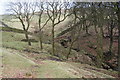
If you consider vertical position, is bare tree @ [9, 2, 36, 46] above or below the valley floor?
above

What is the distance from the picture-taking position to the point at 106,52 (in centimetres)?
2414

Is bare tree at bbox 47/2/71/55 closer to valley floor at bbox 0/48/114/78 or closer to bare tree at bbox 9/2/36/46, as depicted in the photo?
bare tree at bbox 9/2/36/46

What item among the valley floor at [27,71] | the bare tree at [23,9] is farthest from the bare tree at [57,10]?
the valley floor at [27,71]

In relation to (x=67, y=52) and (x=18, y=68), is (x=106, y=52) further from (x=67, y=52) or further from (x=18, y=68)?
(x=18, y=68)

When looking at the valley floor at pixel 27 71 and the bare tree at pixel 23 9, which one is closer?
the valley floor at pixel 27 71

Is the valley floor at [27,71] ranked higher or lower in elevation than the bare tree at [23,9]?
lower

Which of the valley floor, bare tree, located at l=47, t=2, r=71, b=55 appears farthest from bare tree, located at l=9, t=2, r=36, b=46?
the valley floor

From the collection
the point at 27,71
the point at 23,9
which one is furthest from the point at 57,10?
the point at 27,71

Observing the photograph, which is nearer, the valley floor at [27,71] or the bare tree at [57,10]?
the valley floor at [27,71]

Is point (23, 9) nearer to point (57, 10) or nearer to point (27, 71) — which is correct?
point (57, 10)

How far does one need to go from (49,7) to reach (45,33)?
22.1 feet

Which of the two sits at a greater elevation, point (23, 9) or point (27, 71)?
point (23, 9)

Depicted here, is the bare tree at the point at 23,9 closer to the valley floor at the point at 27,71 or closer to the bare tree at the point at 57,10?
the bare tree at the point at 57,10

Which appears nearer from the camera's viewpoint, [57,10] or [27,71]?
[27,71]
